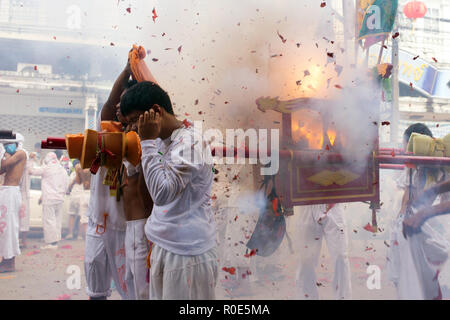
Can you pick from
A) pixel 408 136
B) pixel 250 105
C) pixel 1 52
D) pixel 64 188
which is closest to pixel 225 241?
pixel 250 105

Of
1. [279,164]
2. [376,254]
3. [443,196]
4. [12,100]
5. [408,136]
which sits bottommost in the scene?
[376,254]

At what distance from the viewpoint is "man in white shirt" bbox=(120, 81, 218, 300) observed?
1.60 m

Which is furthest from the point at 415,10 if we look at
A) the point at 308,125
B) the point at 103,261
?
the point at 103,261

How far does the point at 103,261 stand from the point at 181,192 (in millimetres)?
811

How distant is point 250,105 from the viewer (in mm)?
2803

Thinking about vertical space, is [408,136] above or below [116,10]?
below

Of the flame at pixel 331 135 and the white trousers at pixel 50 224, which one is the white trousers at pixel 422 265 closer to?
the flame at pixel 331 135

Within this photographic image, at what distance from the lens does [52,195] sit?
18.5 ft

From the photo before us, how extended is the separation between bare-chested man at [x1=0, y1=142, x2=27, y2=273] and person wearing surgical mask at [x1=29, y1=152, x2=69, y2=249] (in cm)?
113

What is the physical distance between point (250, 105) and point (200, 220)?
1.35 meters

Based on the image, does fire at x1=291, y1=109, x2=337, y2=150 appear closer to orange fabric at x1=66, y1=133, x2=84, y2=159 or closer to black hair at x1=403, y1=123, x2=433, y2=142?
black hair at x1=403, y1=123, x2=433, y2=142

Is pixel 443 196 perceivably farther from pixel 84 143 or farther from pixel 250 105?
pixel 84 143

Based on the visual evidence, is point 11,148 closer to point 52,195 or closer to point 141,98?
point 52,195

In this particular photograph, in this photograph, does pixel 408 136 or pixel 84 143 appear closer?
pixel 84 143
